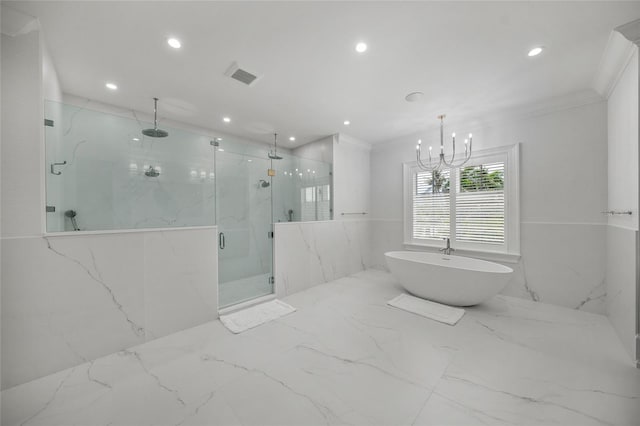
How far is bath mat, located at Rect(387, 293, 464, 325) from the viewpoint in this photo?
2459 millimetres

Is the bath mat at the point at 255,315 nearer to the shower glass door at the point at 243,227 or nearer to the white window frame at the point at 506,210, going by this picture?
the shower glass door at the point at 243,227

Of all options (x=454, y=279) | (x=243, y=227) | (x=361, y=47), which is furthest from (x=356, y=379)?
(x=361, y=47)

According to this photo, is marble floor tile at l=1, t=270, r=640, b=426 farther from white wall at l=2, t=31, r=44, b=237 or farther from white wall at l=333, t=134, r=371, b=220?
white wall at l=333, t=134, r=371, b=220

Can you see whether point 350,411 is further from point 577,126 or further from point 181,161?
point 577,126

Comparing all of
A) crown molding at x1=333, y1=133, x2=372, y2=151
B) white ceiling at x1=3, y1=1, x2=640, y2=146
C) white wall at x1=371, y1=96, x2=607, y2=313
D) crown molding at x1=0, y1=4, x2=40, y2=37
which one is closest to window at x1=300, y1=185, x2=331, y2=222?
crown molding at x1=333, y1=133, x2=372, y2=151

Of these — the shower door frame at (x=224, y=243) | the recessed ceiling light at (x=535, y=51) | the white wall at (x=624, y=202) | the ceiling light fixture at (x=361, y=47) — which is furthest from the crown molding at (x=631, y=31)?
the shower door frame at (x=224, y=243)

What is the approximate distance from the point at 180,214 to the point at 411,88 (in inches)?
114

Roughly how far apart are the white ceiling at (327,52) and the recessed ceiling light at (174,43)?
38 mm

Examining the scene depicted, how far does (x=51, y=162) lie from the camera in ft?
5.98

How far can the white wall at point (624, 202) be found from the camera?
1805 mm

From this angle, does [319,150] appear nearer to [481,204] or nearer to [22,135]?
[481,204]

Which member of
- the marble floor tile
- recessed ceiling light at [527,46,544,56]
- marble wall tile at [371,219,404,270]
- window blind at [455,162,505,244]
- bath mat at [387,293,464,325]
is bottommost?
the marble floor tile

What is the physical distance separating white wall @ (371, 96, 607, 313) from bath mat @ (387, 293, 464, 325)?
1215mm

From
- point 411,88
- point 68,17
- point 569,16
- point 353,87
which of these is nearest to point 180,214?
point 68,17
